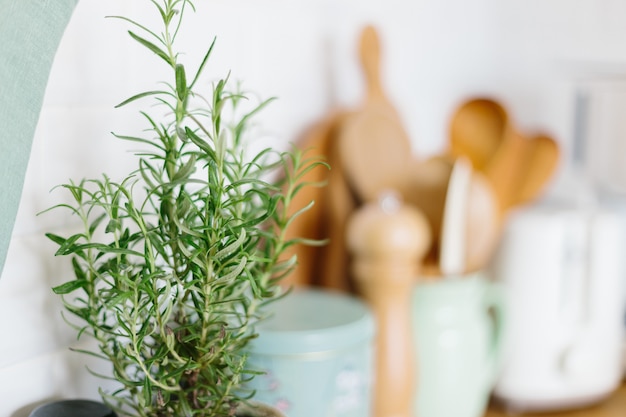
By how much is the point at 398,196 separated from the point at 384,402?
23cm

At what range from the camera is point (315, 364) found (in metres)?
0.62

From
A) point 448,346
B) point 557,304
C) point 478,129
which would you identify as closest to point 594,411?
point 557,304

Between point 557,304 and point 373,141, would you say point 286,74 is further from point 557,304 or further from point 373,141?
point 557,304

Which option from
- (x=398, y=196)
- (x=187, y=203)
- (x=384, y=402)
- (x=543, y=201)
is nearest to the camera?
(x=187, y=203)

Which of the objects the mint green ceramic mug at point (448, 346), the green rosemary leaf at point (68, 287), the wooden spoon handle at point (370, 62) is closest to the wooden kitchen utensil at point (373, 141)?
the wooden spoon handle at point (370, 62)

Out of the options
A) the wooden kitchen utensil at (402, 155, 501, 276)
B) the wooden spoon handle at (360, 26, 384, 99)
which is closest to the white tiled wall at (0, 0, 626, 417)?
the wooden spoon handle at (360, 26, 384, 99)

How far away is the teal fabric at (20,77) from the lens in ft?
1.49

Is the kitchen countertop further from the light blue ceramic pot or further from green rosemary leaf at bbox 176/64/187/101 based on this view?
green rosemary leaf at bbox 176/64/187/101

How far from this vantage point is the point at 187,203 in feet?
1.62

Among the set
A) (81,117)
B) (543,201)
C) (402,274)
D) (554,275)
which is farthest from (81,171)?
(543,201)

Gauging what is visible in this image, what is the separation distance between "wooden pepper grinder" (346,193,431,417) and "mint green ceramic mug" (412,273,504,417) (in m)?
0.05

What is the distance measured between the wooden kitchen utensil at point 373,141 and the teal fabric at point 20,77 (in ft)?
1.30

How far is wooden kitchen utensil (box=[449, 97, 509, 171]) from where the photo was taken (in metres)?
0.98

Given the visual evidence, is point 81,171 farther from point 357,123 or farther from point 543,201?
point 543,201
